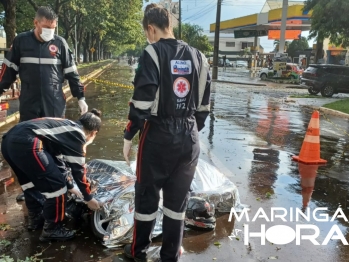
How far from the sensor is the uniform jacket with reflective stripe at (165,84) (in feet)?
9.15

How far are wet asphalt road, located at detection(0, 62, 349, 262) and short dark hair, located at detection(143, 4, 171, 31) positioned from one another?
1.96 metres

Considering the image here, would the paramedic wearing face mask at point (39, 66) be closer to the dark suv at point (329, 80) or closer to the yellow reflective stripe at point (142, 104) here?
the yellow reflective stripe at point (142, 104)

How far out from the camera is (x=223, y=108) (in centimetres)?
1396

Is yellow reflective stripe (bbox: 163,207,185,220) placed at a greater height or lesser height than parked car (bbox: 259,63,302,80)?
lesser

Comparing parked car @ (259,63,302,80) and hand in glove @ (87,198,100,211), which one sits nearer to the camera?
hand in glove @ (87,198,100,211)

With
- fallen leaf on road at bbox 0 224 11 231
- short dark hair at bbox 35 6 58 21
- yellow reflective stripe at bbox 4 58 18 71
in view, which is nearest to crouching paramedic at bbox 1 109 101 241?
fallen leaf on road at bbox 0 224 11 231

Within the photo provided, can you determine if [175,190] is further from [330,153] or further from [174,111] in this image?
[330,153]

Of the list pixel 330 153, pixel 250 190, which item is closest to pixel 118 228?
pixel 250 190

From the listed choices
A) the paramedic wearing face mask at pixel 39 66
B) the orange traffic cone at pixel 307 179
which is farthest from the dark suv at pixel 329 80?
the paramedic wearing face mask at pixel 39 66

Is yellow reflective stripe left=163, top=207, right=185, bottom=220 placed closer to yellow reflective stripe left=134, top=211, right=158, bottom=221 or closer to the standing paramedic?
the standing paramedic

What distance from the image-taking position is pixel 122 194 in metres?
3.83

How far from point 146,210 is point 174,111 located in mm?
826

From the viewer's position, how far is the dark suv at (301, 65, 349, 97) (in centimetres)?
2084

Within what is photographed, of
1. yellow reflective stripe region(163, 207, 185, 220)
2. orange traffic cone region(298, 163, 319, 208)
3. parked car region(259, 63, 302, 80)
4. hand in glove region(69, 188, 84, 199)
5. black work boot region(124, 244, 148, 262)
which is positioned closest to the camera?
yellow reflective stripe region(163, 207, 185, 220)
